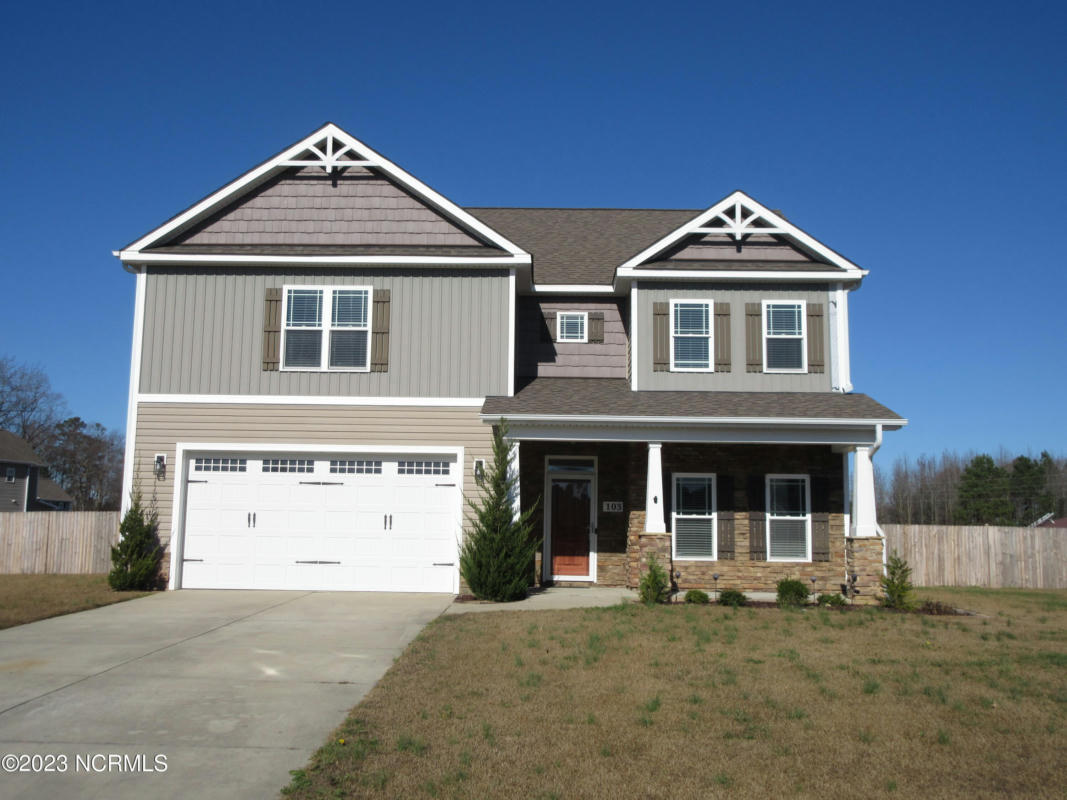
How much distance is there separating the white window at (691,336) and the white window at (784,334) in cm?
110

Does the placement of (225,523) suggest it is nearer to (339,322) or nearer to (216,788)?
(339,322)

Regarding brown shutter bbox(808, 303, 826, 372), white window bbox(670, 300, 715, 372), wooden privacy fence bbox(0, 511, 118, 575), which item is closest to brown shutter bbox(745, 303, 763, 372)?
white window bbox(670, 300, 715, 372)

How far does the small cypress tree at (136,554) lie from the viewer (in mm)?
14406

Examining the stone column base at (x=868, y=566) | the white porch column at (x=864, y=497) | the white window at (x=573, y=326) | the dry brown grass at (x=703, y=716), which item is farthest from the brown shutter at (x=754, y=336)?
the dry brown grass at (x=703, y=716)

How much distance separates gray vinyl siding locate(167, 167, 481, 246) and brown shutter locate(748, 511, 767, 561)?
742 cm

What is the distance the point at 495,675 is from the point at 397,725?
1.83m

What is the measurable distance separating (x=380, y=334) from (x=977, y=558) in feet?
54.0

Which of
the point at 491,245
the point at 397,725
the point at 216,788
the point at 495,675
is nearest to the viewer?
the point at 216,788

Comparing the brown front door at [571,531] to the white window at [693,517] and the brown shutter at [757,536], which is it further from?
the brown shutter at [757,536]

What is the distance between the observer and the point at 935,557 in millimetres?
21469

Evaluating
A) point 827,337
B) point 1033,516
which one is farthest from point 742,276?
point 1033,516

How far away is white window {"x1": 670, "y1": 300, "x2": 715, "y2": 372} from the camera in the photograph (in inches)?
629

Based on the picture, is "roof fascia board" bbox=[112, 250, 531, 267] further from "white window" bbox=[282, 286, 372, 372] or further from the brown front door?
the brown front door

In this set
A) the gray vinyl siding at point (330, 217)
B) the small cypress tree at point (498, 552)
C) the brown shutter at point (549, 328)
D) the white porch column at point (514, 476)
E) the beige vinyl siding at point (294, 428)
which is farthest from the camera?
the brown shutter at point (549, 328)
